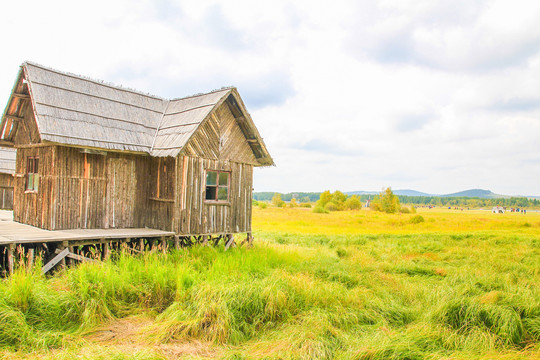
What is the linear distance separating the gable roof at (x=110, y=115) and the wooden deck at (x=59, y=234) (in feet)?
8.87

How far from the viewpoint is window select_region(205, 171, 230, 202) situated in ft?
47.2

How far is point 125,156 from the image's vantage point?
1349 cm

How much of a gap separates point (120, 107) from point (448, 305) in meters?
12.5

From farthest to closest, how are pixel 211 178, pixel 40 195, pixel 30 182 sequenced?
pixel 211 178
pixel 30 182
pixel 40 195

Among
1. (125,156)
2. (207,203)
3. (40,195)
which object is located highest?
(125,156)

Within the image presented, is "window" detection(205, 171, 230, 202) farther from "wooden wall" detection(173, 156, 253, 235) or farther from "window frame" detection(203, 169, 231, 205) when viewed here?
"wooden wall" detection(173, 156, 253, 235)

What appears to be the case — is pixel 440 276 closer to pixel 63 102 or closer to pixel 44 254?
pixel 44 254

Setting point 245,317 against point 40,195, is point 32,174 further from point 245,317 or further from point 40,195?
point 245,317

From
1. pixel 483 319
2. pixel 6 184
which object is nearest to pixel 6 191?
pixel 6 184

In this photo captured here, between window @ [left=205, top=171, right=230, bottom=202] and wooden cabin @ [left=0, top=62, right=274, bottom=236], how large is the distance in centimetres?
4

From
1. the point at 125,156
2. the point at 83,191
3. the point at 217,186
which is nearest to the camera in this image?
the point at 83,191

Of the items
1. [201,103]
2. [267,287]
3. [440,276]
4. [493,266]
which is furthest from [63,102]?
[493,266]

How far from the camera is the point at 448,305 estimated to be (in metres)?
8.01

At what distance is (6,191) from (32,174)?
1288 centimetres
